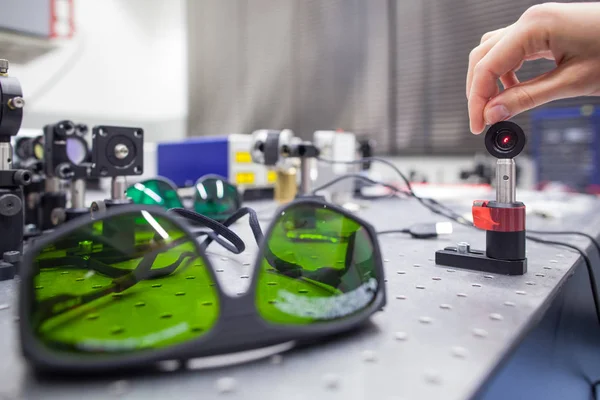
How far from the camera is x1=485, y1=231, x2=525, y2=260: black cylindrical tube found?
1.70ft

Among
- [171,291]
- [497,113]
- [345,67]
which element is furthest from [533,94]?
[345,67]

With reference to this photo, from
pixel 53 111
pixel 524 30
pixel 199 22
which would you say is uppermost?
pixel 199 22

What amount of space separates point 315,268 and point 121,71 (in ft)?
12.7

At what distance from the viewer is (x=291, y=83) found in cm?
372

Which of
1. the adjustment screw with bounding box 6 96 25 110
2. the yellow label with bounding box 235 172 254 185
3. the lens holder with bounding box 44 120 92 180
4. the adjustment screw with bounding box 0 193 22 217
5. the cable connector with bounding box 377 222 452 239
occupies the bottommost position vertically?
the cable connector with bounding box 377 222 452 239

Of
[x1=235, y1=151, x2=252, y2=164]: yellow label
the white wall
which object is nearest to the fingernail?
[x1=235, y1=151, x2=252, y2=164]: yellow label

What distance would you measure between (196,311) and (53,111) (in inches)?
137


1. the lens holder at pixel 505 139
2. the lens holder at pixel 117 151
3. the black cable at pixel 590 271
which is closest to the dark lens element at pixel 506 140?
the lens holder at pixel 505 139

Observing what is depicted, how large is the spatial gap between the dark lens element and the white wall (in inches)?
123

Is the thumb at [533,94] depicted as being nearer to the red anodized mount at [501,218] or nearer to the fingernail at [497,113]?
the fingernail at [497,113]

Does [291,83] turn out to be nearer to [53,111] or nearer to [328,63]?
[328,63]

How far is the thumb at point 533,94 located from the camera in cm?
49

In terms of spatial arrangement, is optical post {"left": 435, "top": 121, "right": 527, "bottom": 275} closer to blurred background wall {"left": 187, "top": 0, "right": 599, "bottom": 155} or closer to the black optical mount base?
the black optical mount base

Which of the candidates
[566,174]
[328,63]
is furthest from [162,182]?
[328,63]
